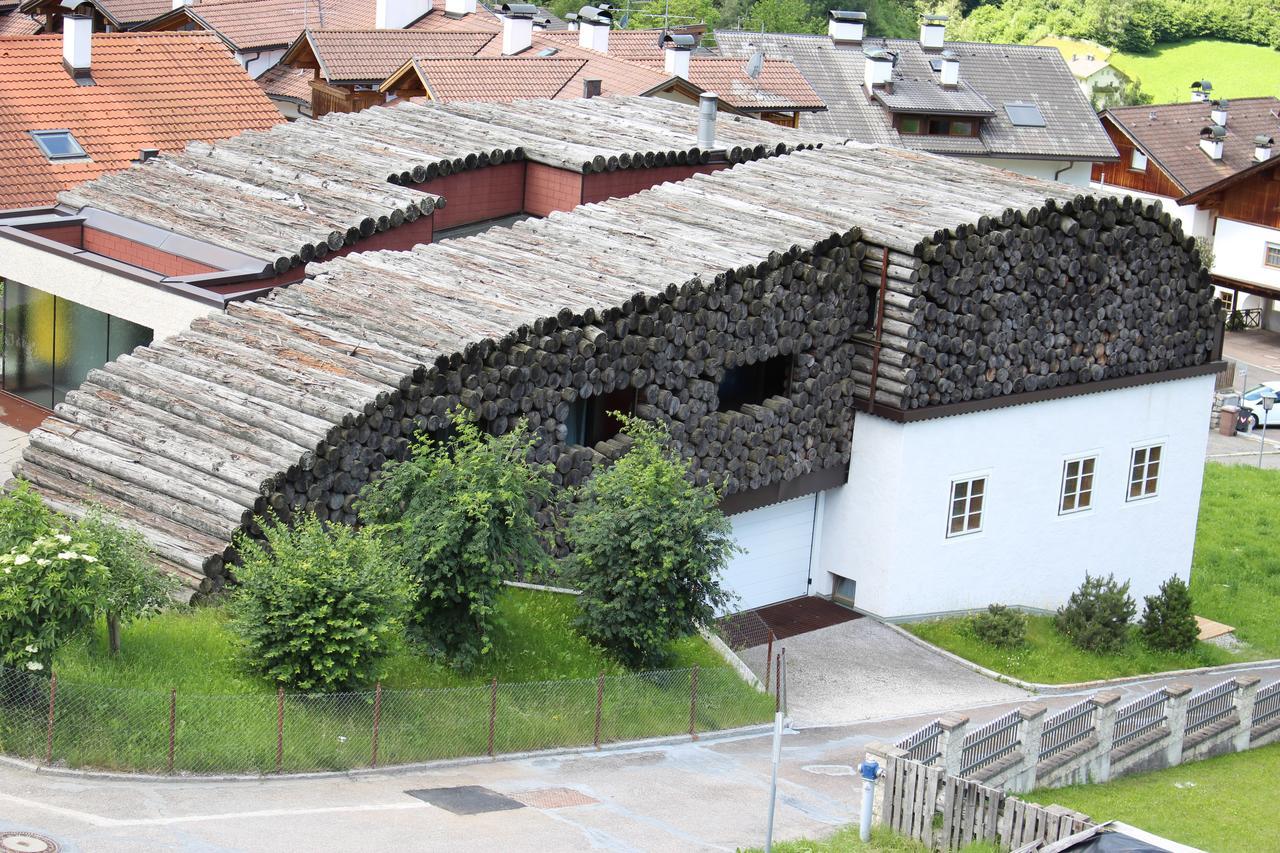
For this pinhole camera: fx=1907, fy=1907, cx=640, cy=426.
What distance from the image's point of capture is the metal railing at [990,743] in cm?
2136

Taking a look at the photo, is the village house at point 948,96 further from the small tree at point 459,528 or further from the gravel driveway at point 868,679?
the small tree at point 459,528

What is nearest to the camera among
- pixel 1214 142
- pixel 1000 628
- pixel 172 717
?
pixel 172 717

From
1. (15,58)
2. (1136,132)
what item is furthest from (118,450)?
(1136,132)

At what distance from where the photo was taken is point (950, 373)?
29016 mm

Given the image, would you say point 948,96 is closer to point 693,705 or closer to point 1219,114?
point 1219,114

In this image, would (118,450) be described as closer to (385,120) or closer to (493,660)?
(493,660)

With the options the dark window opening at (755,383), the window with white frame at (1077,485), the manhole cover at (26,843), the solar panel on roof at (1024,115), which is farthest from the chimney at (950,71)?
the manhole cover at (26,843)

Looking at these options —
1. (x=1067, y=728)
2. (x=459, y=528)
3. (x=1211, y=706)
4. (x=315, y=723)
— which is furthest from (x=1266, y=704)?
(x=315, y=723)

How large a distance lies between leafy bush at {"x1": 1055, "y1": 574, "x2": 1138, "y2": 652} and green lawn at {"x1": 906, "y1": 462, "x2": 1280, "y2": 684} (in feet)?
0.62

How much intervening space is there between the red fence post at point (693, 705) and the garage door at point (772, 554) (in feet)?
16.1

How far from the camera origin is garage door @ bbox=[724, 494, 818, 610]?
28781mm

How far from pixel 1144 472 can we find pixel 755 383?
8.12m

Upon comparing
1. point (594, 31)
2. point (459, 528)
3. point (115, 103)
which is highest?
point (594, 31)

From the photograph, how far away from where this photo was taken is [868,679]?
2706cm
